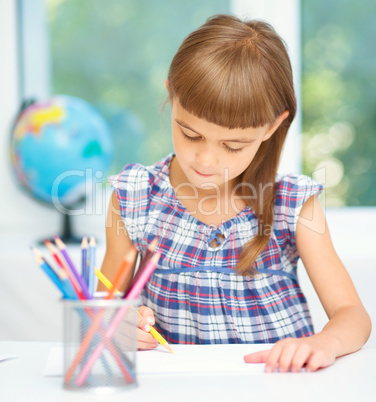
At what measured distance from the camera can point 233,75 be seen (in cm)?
77

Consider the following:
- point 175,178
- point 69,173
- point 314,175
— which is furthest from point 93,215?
point 175,178

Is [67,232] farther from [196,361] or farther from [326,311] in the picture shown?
[196,361]

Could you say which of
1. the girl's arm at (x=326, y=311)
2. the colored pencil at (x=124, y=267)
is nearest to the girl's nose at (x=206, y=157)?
the girl's arm at (x=326, y=311)

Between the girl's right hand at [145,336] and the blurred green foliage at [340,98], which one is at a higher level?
the blurred green foliage at [340,98]

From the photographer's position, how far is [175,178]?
1.04 metres

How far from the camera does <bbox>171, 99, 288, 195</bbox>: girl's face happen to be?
0.79 metres

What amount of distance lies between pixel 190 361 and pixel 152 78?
144cm

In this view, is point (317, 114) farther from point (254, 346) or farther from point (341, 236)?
point (254, 346)

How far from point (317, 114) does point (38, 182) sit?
3.10 ft

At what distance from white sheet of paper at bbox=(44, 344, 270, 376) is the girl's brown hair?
0.25 meters

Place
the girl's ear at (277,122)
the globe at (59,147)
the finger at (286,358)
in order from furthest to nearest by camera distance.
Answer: the globe at (59,147), the girl's ear at (277,122), the finger at (286,358)

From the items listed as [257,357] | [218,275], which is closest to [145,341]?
[257,357]

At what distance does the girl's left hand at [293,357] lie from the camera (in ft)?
2.00

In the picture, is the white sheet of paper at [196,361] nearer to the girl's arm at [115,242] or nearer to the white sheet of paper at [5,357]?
the white sheet of paper at [5,357]
